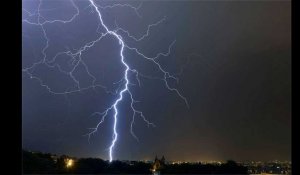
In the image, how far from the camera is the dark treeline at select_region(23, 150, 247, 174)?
5.31 meters

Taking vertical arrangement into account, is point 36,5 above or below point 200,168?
above

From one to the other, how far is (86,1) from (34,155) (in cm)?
237

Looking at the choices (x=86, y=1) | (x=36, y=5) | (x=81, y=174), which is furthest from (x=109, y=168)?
(x=36, y=5)

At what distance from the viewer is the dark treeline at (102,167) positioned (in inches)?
209

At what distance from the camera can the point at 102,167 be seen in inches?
214
